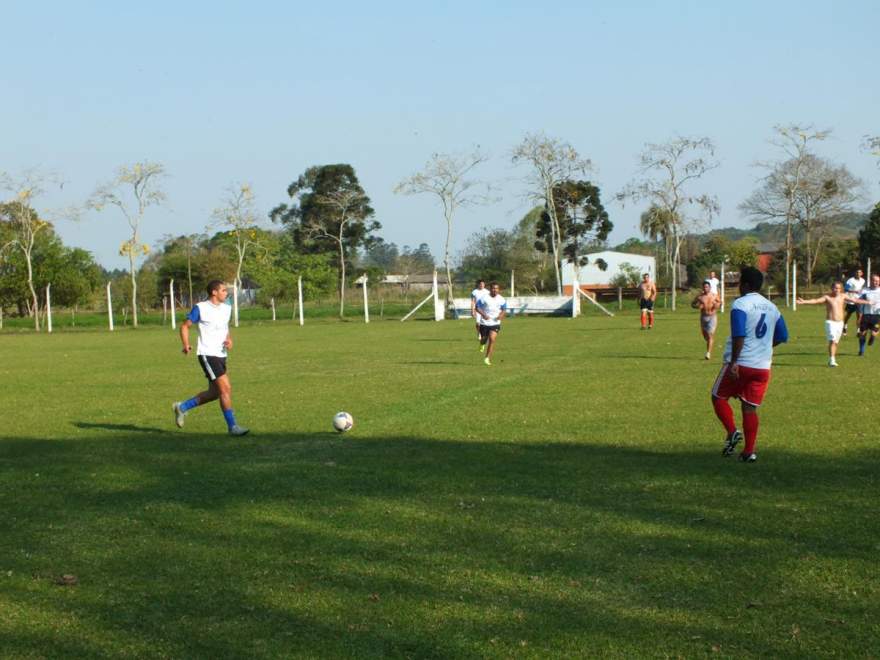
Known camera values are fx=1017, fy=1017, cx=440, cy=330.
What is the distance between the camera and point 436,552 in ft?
21.4

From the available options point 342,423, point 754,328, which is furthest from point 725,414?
point 342,423

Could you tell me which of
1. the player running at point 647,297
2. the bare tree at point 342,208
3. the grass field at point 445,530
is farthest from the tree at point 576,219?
the grass field at point 445,530

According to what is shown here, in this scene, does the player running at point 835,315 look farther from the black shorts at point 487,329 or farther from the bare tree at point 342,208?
the bare tree at point 342,208

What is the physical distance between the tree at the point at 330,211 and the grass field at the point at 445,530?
63.8 m

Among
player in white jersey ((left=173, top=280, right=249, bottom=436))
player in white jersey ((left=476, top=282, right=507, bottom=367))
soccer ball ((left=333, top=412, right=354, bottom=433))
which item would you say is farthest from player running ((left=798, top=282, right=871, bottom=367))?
player in white jersey ((left=173, top=280, right=249, bottom=436))

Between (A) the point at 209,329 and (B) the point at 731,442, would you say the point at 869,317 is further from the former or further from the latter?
(A) the point at 209,329

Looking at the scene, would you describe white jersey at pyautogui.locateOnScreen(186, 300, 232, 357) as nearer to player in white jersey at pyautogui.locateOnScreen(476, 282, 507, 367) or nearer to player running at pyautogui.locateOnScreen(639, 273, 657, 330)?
player in white jersey at pyautogui.locateOnScreen(476, 282, 507, 367)

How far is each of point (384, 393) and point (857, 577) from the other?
11228 mm

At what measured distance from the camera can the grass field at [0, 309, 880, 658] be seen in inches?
200

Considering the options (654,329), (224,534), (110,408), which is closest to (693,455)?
(224,534)

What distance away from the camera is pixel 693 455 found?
1005 cm

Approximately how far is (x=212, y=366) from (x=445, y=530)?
5943 mm

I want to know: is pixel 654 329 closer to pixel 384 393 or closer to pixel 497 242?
pixel 384 393

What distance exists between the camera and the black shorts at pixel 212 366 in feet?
40.2
